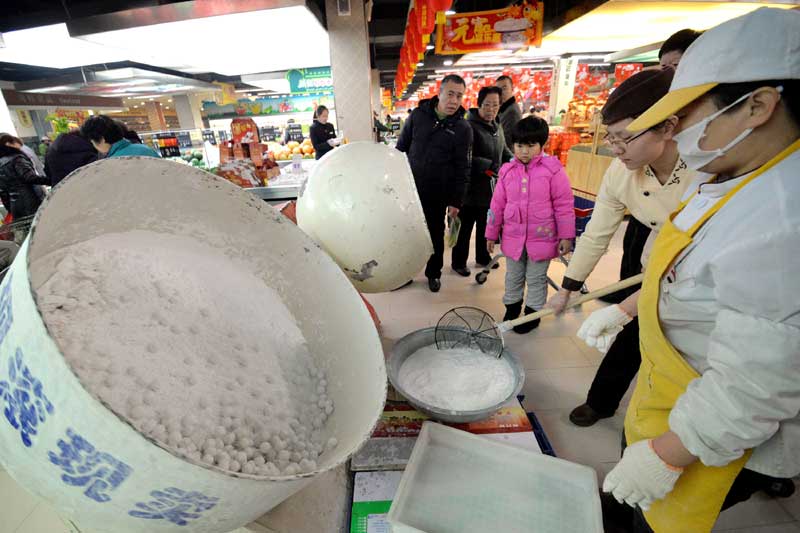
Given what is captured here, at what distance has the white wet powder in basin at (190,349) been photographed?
54 centimetres

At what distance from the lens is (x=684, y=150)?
0.70 metres

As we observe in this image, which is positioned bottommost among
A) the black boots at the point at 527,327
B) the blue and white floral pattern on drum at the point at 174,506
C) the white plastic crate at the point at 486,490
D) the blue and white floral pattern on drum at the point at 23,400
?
the black boots at the point at 527,327

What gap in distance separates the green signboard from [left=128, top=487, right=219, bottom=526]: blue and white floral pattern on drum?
7.92 metres

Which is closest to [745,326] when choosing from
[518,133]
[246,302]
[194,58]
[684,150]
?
[684,150]

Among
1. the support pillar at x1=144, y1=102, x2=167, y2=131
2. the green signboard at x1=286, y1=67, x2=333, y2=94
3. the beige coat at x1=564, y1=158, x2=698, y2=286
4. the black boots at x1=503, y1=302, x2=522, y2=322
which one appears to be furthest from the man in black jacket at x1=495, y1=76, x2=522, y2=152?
the support pillar at x1=144, y1=102, x2=167, y2=131

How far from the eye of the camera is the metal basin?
42.7 inches

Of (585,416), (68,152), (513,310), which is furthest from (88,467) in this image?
(68,152)

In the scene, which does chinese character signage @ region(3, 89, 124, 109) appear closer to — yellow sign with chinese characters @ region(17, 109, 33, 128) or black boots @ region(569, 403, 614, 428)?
yellow sign with chinese characters @ region(17, 109, 33, 128)

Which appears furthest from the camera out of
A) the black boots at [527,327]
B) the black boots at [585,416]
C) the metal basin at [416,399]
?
the black boots at [527,327]

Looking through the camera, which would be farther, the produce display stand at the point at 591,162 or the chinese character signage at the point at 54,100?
the chinese character signage at the point at 54,100

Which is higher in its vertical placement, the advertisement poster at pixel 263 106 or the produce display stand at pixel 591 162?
the advertisement poster at pixel 263 106

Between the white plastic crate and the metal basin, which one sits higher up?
the metal basin

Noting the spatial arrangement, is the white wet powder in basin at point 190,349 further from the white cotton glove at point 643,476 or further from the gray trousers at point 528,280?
the gray trousers at point 528,280

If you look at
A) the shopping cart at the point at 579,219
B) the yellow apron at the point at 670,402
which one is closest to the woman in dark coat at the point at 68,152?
the shopping cart at the point at 579,219
